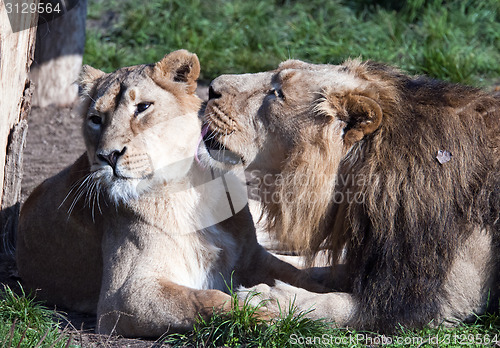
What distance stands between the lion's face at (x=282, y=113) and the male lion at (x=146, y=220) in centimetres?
25

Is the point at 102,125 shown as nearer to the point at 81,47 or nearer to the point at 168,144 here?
the point at 168,144

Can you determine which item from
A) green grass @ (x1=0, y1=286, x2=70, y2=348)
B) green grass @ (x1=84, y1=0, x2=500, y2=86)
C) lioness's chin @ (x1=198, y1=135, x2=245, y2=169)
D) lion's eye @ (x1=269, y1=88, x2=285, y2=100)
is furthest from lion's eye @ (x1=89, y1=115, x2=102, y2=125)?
green grass @ (x1=84, y1=0, x2=500, y2=86)

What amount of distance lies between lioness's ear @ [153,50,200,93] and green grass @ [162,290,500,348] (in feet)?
4.38

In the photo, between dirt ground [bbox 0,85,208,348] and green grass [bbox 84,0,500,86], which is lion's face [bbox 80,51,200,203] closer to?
dirt ground [bbox 0,85,208,348]

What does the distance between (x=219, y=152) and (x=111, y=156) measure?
0.58 meters

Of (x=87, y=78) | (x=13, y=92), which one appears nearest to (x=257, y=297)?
(x=87, y=78)

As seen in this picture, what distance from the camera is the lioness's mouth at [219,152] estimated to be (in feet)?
12.9

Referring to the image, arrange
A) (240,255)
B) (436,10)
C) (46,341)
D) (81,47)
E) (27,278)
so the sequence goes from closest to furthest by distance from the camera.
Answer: (46,341), (240,255), (27,278), (81,47), (436,10)

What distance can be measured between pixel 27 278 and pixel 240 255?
1.45 metres

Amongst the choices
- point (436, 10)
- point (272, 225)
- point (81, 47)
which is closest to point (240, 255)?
point (272, 225)

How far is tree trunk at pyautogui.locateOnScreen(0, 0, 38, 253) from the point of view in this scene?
164 inches

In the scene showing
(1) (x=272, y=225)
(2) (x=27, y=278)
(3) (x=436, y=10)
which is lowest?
(2) (x=27, y=278)

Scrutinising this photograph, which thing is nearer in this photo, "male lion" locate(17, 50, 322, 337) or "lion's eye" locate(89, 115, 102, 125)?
"male lion" locate(17, 50, 322, 337)

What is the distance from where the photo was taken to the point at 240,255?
14.6ft
